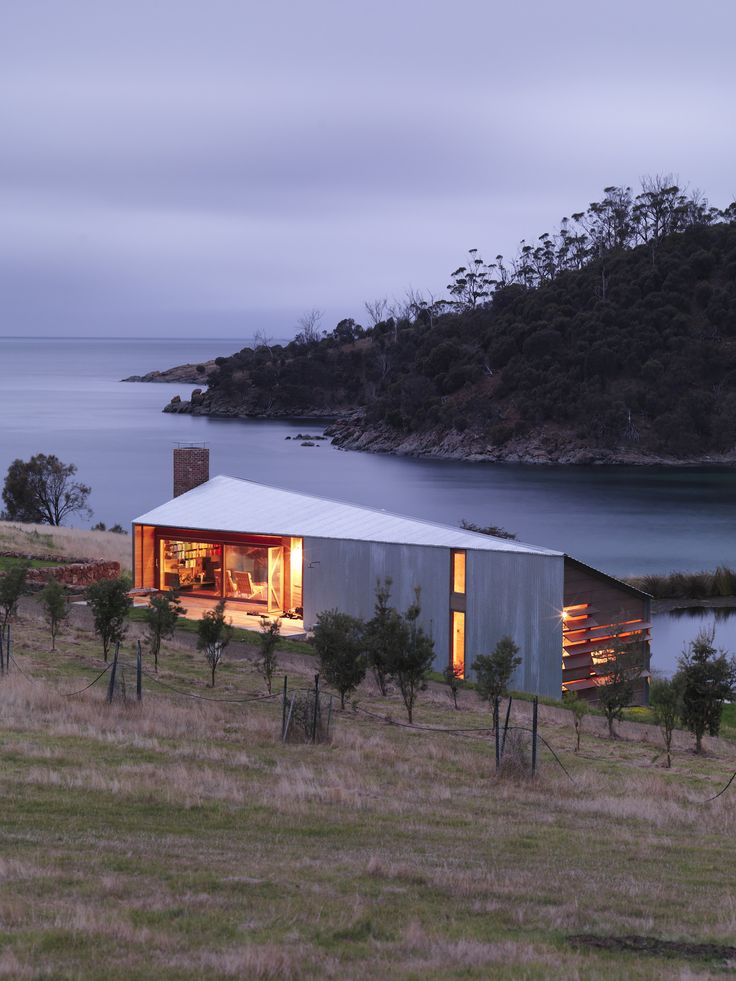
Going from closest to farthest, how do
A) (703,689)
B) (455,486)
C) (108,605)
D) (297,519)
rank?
1. (703,689)
2. (108,605)
3. (297,519)
4. (455,486)

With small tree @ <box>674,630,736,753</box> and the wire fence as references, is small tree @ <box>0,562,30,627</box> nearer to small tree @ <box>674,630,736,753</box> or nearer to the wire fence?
the wire fence

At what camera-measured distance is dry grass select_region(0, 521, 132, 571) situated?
98.3ft

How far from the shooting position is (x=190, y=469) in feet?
89.1

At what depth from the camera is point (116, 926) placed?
549 centimetres

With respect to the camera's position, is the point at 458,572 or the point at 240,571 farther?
the point at 240,571

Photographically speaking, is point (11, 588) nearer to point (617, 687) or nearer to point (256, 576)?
point (256, 576)

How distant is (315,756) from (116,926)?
6.33 metres

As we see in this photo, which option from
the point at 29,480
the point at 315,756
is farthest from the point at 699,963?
the point at 29,480

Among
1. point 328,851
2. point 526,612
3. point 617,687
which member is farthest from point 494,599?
point 328,851

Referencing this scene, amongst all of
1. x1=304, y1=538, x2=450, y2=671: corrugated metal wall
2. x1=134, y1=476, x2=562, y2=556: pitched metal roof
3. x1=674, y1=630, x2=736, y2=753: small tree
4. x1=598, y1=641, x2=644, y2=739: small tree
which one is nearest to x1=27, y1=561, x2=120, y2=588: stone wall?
x1=134, y1=476, x2=562, y2=556: pitched metal roof

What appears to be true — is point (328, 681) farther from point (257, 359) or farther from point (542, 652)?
point (257, 359)

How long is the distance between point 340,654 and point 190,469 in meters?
13.1

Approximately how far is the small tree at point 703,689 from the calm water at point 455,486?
14.6 meters

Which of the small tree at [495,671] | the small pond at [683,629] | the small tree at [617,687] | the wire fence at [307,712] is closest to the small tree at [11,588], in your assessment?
the wire fence at [307,712]
